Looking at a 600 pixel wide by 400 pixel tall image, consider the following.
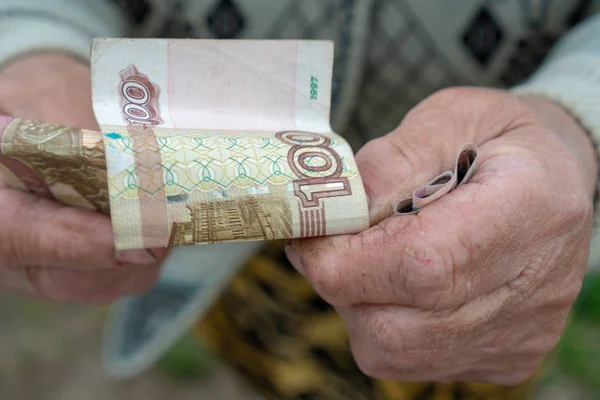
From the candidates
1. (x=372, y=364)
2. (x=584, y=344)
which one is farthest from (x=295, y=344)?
(x=584, y=344)

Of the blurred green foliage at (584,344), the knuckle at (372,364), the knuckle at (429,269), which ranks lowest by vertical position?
the blurred green foliage at (584,344)

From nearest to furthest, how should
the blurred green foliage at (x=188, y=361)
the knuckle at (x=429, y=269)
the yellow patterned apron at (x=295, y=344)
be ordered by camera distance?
1. the knuckle at (x=429, y=269)
2. the yellow patterned apron at (x=295, y=344)
3. the blurred green foliage at (x=188, y=361)

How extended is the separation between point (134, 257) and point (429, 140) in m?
0.46

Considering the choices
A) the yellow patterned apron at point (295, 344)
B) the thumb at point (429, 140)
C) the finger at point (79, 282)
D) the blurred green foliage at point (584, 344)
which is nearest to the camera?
the thumb at point (429, 140)

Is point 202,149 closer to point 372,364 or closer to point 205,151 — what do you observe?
point 205,151

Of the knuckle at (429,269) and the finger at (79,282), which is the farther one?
the finger at (79,282)

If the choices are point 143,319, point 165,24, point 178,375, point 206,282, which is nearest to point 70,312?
point 178,375

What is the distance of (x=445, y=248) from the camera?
2.08 feet

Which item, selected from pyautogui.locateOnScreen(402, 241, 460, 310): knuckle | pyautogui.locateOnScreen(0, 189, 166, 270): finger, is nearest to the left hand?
pyautogui.locateOnScreen(402, 241, 460, 310): knuckle

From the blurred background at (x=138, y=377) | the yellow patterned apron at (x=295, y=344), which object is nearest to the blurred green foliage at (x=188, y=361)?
the blurred background at (x=138, y=377)

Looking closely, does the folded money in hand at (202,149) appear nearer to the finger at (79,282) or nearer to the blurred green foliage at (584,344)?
the finger at (79,282)

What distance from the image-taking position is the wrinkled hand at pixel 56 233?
2.51 ft

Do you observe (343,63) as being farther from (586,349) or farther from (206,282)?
(586,349)

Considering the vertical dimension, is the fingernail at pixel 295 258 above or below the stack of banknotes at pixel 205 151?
below
